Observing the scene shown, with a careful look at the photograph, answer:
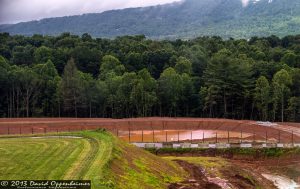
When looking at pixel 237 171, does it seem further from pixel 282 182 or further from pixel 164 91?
pixel 164 91

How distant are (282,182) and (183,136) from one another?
2260 centimetres

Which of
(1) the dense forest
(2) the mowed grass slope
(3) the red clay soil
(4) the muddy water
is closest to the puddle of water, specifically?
(2) the mowed grass slope

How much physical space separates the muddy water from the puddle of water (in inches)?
537

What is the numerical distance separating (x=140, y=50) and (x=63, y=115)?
1310 inches

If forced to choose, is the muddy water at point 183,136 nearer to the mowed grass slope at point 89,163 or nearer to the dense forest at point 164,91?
the mowed grass slope at point 89,163

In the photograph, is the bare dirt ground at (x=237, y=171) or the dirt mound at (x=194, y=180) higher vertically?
the dirt mound at (x=194, y=180)

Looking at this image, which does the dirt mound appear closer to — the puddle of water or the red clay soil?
the puddle of water

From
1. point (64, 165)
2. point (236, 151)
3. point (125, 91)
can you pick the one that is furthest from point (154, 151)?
point (125, 91)

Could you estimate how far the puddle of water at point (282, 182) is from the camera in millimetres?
41653

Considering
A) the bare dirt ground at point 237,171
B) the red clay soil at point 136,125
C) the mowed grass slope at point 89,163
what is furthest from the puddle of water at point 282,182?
the red clay soil at point 136,125

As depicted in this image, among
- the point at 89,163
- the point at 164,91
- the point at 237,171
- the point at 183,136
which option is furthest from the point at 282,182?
the point at 164,91

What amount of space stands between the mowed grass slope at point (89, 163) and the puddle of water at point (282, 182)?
30.7ft

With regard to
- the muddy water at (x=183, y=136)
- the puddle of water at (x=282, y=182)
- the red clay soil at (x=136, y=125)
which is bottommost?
the puddle of water at (x=282, y=182)

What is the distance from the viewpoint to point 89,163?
31.7 m
